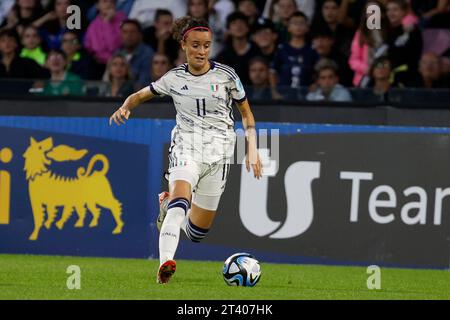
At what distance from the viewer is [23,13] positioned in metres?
17.3

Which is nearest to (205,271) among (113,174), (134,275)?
(134,275)

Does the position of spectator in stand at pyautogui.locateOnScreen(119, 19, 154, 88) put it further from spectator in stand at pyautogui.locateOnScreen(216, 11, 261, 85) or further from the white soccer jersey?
the white soccer jersey

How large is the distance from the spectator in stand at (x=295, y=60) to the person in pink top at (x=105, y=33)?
2.21m

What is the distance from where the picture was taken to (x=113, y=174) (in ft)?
46.2

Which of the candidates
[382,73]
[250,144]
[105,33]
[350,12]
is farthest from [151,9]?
[250,144]

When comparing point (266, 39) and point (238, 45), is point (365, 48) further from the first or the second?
point (238, 45)

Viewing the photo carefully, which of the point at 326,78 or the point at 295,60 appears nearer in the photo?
the point at 326,78

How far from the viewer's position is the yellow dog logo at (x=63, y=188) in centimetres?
1404

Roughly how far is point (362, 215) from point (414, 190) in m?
0.63

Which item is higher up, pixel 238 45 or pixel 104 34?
pixel 104 34

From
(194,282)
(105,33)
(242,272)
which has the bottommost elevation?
(194,282)

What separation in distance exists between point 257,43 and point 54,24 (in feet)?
9.70
